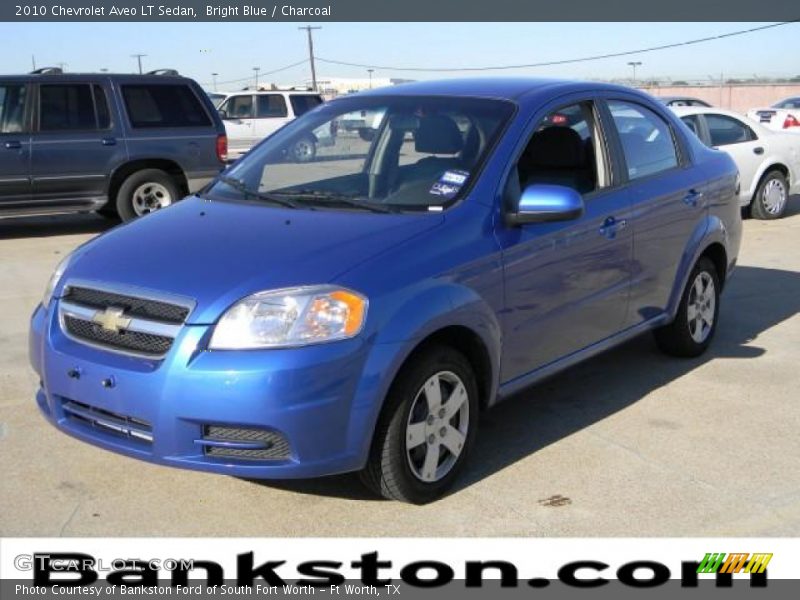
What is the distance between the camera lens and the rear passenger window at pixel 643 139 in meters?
5.25

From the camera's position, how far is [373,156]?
4.85 meters

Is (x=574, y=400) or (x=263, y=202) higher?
(x=263, y=202)

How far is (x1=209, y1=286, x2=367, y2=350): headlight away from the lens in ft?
11.2

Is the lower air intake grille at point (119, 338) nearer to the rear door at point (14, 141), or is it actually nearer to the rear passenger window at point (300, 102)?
the rear door at point (14, 141)

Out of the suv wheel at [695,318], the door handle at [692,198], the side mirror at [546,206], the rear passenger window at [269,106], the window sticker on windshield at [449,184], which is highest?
the rear passenger window at [269,106]

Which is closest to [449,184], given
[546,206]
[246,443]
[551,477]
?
[546,206]

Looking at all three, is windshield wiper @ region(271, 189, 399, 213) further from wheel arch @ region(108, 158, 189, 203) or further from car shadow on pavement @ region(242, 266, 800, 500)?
wheel arch @ region(108, 158, 189, 203)

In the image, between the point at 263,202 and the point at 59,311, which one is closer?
the point at 59,311

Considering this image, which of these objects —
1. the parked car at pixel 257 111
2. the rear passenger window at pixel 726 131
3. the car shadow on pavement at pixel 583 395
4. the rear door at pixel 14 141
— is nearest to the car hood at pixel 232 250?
the car shadow on pavement at pixel 583 395

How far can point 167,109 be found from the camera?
1167cm

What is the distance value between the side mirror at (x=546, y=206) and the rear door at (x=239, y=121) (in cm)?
1760

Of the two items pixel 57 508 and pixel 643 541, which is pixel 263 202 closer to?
pixel 57 508

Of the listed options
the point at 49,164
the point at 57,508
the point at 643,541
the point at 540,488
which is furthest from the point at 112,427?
the point at 49,164

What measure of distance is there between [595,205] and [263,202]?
169cm
